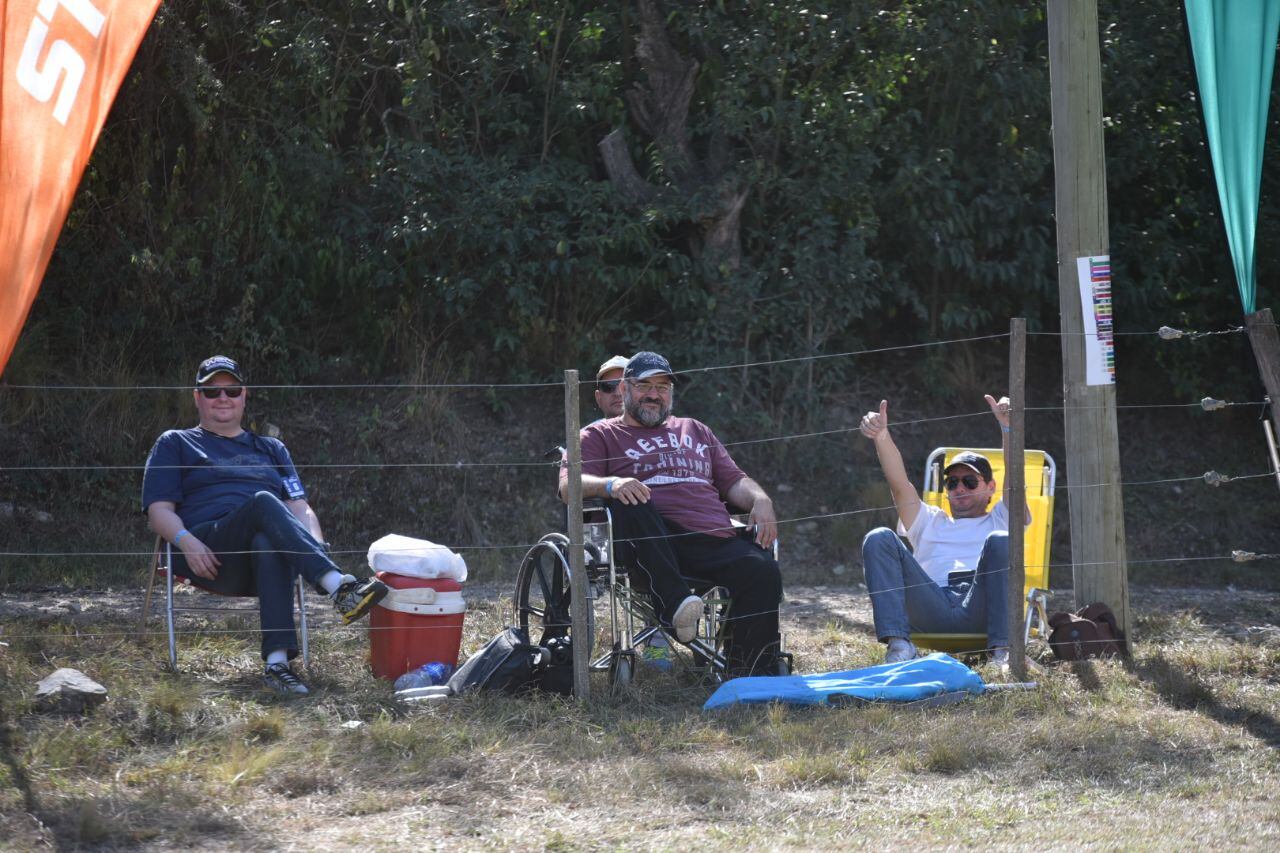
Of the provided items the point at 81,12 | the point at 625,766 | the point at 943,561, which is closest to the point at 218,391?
the point at 81,12

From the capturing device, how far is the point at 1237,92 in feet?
18.2

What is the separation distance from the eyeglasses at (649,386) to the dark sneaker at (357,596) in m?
1.32

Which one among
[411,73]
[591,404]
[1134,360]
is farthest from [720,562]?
[1134,360]

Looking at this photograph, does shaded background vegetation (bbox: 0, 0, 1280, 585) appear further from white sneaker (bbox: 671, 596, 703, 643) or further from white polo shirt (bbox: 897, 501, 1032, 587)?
white sneaker (bbox: 671, 596, 703, 643)

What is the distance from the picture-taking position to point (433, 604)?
5.38m

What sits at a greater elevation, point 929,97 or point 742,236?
point 929,97

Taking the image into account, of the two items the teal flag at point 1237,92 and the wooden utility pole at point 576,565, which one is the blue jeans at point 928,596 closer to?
the wooden utility pole at point 576,565

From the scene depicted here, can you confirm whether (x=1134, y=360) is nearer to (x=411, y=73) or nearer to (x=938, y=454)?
(x=938, y=454)

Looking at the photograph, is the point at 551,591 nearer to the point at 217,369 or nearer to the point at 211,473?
the point at 211,473

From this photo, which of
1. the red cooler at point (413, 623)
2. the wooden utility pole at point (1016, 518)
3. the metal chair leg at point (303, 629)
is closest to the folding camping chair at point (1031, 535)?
the wooden utility pole at point (1016, 518)

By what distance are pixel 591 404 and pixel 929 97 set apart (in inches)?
126

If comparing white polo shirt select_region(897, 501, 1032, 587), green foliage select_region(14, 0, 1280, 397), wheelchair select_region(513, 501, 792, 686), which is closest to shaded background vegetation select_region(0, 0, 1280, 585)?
green foliage select_region(14, 0, 1280, 397)

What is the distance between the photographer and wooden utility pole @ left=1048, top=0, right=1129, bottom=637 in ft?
19.3

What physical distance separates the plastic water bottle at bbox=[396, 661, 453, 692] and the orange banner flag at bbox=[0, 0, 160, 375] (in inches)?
70.9
